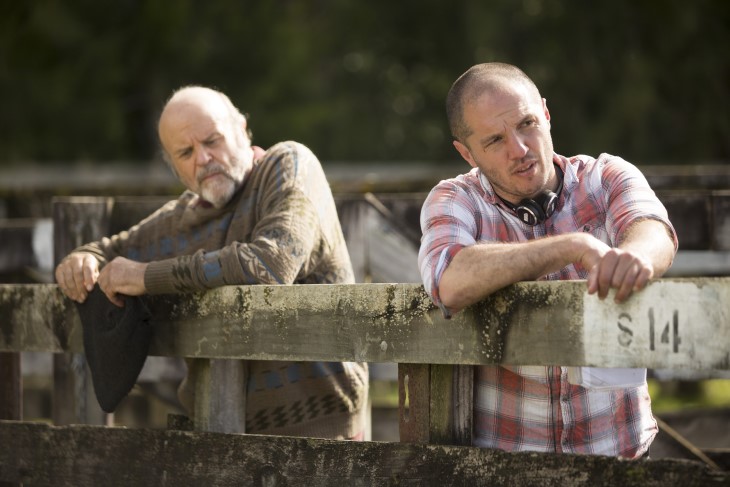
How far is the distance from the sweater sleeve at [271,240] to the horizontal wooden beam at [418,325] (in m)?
0.08

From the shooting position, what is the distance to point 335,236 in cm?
408

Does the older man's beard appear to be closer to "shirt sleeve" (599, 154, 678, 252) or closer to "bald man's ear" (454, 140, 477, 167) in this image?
"bald man's ear" (454, 140, 477, 167)

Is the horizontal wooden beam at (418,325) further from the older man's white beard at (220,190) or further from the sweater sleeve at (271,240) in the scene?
the older man's white beard at (220,190)

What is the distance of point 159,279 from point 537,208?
47.8 inches

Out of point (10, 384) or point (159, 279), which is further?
point (10, 384)

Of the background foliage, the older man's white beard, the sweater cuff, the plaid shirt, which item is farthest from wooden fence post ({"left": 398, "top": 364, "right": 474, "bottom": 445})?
the background foliage

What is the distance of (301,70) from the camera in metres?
18.5

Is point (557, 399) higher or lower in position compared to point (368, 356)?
lower

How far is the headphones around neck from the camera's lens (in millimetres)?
3234

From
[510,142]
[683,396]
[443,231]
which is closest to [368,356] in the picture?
[443,231]

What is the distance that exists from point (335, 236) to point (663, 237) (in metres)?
1.44

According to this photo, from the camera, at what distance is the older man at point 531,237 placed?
2.87 metres

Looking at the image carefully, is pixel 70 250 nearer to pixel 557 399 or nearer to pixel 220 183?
pixel 220 183

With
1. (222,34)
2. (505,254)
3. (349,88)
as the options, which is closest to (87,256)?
(505,254)
